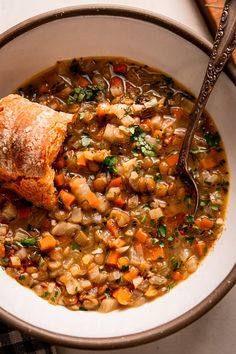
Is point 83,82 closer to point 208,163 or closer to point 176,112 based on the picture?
point 176,112

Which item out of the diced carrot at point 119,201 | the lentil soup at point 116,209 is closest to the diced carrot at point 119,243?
the lentil soup at point 116,209

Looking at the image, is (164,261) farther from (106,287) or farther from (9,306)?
(9,306)

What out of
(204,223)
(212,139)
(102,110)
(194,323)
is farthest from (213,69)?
(194,323)

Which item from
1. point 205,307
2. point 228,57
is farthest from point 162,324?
point 228,57

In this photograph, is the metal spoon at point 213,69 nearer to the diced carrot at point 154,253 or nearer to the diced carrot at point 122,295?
the diced carrot at point 154,253

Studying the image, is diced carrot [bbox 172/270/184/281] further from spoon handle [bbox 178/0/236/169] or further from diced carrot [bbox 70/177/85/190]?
diced carrot [bbox 70/177/85/190]

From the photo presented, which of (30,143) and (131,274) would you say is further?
(131,274)

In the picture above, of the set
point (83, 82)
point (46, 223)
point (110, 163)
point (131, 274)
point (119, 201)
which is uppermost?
point (83, 82)
